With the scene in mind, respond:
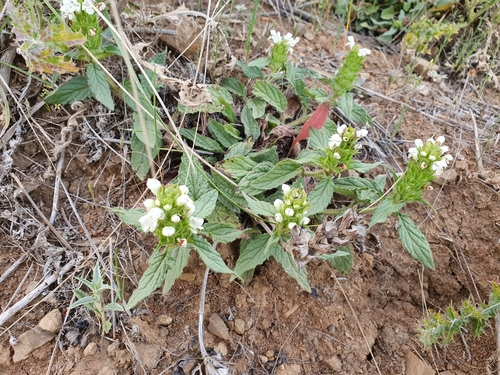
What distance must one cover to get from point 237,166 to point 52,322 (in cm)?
106

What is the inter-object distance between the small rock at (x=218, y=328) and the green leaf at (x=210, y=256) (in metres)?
0.45

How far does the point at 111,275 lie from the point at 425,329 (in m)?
1.51

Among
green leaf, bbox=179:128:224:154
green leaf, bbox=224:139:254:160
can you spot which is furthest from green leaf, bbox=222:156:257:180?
green leaf, bbox=179:128:224:154

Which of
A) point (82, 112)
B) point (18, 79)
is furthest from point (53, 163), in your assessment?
point (18, 79)

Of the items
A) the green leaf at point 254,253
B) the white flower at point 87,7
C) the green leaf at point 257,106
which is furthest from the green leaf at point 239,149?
the white flower at point 87,7

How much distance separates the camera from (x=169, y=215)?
1.54 meters

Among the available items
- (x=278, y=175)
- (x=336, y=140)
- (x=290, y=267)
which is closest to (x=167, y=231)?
(x=290, y=267)

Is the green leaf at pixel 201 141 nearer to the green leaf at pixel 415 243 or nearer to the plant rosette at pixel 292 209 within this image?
the plant rosette at pixel 292 209

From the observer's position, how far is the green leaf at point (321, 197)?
1.92m

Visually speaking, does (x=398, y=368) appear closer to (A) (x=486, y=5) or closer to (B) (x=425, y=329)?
(B) (x=425, y=329)

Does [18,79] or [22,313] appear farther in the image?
[18,79]

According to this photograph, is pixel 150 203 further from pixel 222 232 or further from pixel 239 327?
pixel 239 327

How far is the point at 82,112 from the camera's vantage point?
91.4 inches

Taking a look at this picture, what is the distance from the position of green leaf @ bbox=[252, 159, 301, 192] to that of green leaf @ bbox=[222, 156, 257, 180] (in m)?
0.12
